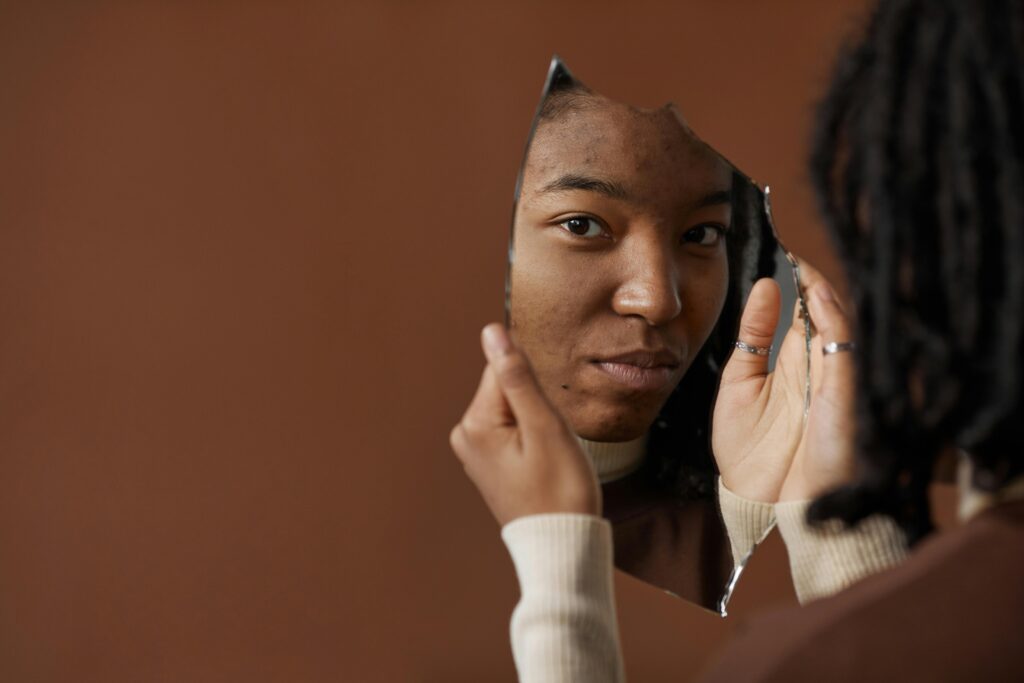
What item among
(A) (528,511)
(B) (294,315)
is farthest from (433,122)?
(A) (528,511)

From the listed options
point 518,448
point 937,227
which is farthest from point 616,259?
point 937,227

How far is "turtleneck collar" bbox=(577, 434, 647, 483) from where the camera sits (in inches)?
38.4

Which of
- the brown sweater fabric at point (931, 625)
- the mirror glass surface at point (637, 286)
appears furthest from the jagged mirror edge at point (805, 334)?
the brown sweater fabric at point (931, 625)

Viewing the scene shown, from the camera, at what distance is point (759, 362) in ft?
3.22

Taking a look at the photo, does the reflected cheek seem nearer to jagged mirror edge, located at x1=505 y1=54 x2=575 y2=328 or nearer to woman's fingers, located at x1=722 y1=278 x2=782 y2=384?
woman's fingers, located at x1=722 y1=278 x2=782 y2=384

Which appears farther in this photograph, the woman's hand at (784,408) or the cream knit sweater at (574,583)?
the woman's hand at (784,408)

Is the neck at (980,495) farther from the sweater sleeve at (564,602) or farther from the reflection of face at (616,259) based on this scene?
the reflection of face at (616,259)

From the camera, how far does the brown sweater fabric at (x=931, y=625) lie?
51cm

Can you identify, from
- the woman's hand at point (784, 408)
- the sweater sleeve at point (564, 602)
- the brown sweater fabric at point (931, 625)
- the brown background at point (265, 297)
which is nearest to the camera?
the brown sweater fabric at point (931, 625)

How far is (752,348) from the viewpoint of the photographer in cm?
98

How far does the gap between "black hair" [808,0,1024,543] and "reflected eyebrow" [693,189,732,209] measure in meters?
0.34

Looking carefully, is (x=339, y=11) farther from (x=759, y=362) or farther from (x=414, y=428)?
(x=759, y=362)

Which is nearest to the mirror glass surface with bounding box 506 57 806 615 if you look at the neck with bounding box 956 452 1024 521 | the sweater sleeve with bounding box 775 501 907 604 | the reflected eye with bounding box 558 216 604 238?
the reflected eye with bounding box 558 216 604 238

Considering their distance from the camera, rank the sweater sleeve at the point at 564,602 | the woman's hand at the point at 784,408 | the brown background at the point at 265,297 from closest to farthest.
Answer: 1. the sweater sleeve at the point at 564,602
2. the woman's hand at the point at 784,408
3. the brown background at the point at 265,297
